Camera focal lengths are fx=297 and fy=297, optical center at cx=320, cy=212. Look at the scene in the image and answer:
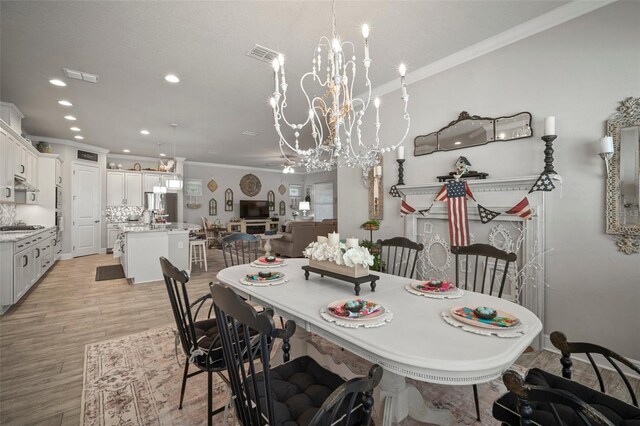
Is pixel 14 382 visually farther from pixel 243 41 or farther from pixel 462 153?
pixel 462 153

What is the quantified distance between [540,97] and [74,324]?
16.8 ft

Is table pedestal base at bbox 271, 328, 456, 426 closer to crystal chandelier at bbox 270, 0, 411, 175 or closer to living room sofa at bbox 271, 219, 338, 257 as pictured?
crystal chandelier at bbox 270, 0, 411, 175

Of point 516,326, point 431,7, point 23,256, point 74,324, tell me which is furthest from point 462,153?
point 23,256

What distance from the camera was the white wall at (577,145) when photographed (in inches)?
87.9

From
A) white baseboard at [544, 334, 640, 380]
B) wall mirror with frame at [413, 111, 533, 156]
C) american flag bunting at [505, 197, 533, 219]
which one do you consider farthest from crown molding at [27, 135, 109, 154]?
white baseboard at [544, 334, 640, 380]

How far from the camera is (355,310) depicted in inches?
53.4

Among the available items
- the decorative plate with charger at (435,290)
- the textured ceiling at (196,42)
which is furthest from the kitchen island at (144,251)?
the decorative plate with charger at (435,290)

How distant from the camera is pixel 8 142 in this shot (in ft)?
14.0

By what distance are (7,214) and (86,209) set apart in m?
2.58

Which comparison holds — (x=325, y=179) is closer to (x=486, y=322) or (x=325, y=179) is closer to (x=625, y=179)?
(x=625, y=179)

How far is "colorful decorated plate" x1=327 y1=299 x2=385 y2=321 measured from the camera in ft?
4.29

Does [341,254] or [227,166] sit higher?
[227,166]

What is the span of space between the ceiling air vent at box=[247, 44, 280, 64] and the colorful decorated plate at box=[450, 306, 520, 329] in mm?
2905

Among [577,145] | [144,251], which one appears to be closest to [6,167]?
[144,251]
